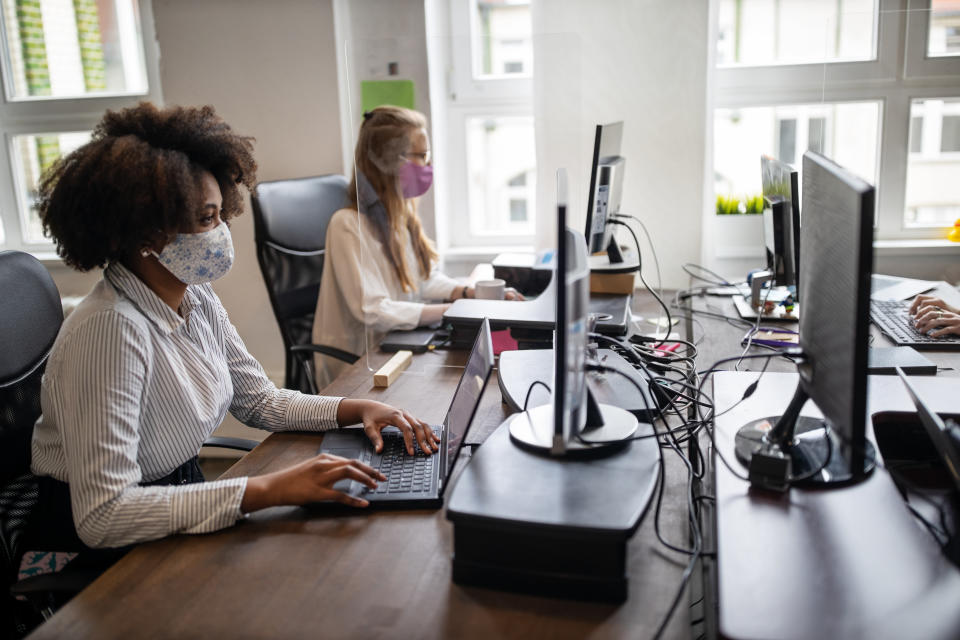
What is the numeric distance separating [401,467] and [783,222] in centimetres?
134

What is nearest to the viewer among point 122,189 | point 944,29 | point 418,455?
point 122,189

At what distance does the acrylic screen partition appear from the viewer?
7.61ft

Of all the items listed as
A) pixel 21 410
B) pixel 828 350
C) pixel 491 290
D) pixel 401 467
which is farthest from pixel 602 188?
pixel 21 410

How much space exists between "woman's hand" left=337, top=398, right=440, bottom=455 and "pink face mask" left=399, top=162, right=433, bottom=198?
1.03 metres

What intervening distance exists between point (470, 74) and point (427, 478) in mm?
2204

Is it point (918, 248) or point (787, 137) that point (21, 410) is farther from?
point (918, 248)

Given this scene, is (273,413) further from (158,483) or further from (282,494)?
(282,494)

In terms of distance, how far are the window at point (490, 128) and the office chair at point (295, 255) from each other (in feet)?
2.25

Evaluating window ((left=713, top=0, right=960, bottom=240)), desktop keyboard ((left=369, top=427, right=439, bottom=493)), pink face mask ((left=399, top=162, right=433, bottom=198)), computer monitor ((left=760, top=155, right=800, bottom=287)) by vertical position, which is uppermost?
window ((left=713, top=0, right=960, bottom=240))

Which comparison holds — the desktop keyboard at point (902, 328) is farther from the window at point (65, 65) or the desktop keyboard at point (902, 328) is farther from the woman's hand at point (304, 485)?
the window at point (65, 65)

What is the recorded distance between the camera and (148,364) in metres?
1.26

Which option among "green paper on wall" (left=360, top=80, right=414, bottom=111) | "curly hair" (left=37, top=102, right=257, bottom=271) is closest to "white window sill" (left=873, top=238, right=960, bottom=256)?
"green paper on wall" (left=360, top=80, right=414, bottom=111)

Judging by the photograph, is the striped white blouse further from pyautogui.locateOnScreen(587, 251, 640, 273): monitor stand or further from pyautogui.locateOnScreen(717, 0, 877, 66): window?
pyautogui.locateOnScreen(717, 0, 877, 66): window

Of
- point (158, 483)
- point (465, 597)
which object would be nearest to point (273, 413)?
point (158, 483)
